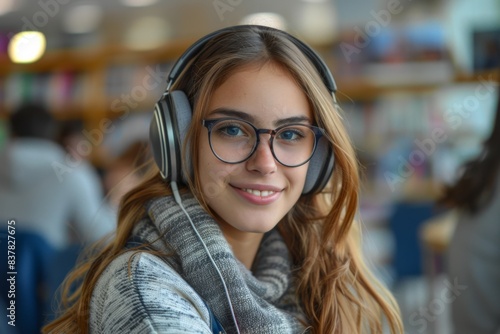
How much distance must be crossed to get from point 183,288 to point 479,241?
1430mm

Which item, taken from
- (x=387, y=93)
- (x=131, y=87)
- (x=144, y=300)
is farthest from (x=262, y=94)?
(x=131, y=87)

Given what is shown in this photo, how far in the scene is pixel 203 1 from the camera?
6.77 m

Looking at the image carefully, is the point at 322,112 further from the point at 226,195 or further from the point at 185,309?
the point at 185,309

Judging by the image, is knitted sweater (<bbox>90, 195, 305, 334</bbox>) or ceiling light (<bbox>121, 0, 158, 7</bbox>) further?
ceiling light (<bbox>121, 0, 158, 7</bbox>)

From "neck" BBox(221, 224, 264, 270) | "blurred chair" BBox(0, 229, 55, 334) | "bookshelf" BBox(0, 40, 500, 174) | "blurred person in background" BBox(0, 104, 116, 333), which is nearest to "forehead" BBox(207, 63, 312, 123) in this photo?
"neck" BBox(221, 224, 264, 270)

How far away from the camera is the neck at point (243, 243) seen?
1.21m

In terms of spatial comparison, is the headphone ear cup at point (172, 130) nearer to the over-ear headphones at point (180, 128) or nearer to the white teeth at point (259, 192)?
the over-ear headphones at point (180, 128)

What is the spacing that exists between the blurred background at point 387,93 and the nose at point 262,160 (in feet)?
8.78

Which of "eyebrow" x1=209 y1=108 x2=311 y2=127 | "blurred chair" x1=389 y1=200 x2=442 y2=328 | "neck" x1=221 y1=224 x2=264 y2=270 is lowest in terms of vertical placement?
"blurred chair" x1=389 y1=200 x2=442 y2=328

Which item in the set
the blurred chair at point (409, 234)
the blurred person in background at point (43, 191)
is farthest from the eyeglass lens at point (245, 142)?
the blurred chair at point (409, 234)

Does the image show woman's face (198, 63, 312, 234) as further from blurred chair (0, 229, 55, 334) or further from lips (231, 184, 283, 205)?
blurred chair (0, 229, 55, 334)

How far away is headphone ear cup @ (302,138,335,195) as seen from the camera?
47.3 inches

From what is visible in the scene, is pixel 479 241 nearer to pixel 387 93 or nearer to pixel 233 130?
pixel 233 130

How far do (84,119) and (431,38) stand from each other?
9.35 ft
